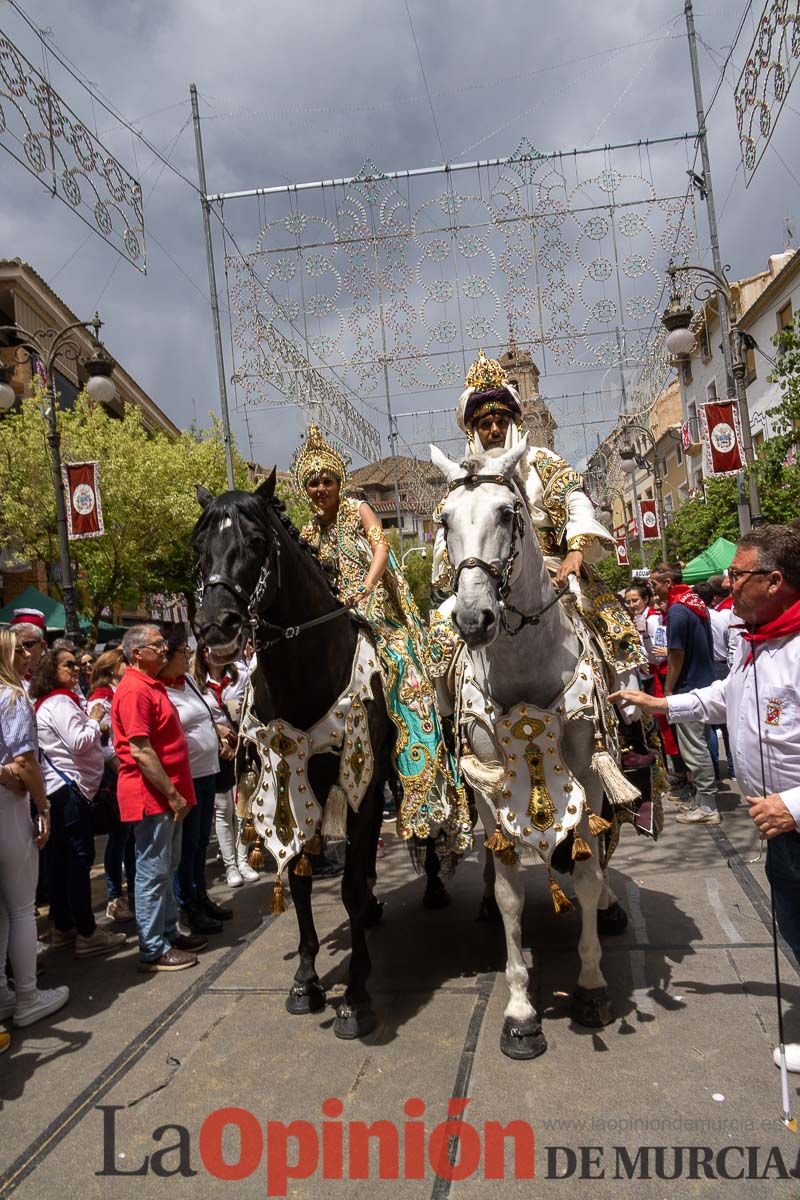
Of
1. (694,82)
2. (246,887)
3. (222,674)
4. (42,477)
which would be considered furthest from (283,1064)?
(42,477)

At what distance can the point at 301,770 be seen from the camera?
359 cm

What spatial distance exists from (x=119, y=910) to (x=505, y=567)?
4241mm

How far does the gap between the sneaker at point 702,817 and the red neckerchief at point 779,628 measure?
444 centimetres

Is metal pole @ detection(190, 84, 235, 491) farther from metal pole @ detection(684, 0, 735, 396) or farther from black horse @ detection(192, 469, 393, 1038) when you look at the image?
black horse @ detection(192, 469, 393, 1038)

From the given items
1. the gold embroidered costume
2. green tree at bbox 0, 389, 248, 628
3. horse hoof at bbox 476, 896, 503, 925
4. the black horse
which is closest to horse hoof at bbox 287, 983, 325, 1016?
the black horse

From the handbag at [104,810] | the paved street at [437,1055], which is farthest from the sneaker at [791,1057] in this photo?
the handbag at [104,810]

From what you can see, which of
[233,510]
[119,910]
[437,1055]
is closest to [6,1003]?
[119,910]

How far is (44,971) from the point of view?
4582mm

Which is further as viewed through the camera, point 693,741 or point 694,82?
point 694,82

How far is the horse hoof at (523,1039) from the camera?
10.4 ft

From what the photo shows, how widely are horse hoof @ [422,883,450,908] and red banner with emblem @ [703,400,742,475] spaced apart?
992cm

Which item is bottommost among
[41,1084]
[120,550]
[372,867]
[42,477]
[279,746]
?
[41,1084]

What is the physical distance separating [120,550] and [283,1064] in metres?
19.5

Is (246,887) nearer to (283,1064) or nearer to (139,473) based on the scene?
(283,1064)
